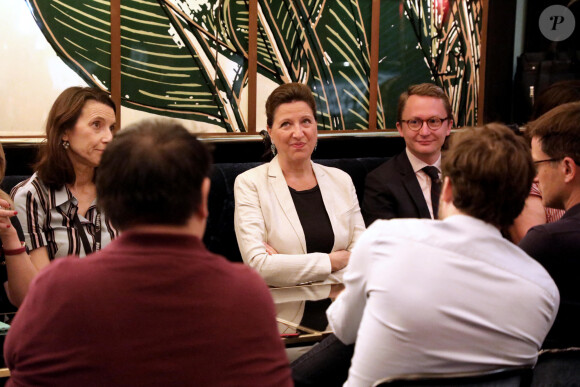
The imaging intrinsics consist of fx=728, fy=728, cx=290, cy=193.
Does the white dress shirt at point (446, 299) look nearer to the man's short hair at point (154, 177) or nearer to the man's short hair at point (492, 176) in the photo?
the man's short hair at point (492, 176)

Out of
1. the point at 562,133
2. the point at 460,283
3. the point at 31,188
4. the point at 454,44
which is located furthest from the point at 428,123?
the point at 454,44

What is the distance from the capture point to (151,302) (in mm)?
1224

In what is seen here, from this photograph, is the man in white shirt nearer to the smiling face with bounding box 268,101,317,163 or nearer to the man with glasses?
the man with glasses

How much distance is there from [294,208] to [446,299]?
5.97 ft

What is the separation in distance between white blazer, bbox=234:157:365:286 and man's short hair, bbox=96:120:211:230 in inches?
69.9

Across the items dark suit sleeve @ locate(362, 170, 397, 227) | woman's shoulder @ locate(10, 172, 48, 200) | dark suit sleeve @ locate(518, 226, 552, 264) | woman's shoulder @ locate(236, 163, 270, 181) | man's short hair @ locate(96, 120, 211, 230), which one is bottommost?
dark suit sleeve @ locate(362, 170, 397, 227)

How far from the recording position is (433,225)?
169 cm

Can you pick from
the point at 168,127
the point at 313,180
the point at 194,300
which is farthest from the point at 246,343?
the point at 313,180

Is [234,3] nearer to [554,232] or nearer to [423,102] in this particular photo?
[423,102]

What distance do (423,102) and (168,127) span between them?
2.62 m

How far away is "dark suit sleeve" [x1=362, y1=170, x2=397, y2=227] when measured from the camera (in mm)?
3619

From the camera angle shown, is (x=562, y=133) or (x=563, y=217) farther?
(x=562, y=133)

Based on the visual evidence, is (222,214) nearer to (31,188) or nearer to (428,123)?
(31,188)

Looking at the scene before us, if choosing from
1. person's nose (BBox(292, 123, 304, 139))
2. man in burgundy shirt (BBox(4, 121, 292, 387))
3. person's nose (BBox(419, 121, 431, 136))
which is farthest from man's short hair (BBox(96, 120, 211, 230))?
person's nose (BBox(419, 121, 431, 136))
